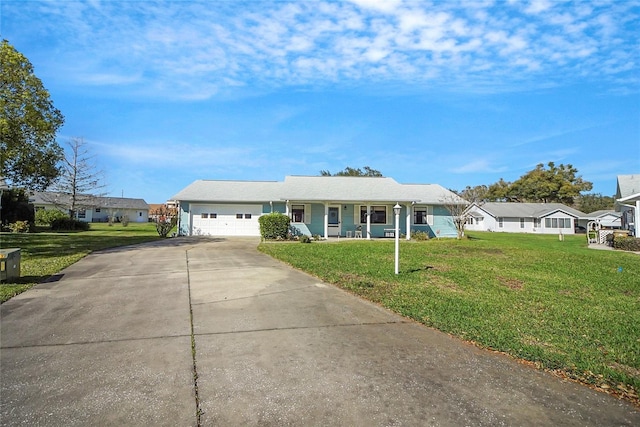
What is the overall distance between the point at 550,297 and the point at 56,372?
7952 millimetres

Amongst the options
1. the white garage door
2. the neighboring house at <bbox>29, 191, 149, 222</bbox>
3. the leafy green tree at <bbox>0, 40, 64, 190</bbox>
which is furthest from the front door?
the neighboring house at <bbox>29, 191, 149, 222</bbox>

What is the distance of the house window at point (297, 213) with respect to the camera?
22.4 metres

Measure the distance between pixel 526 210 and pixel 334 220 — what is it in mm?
34373

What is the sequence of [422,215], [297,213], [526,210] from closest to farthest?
[297,213]
[422,215]
[526,210]

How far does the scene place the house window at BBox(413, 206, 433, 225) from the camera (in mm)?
23203

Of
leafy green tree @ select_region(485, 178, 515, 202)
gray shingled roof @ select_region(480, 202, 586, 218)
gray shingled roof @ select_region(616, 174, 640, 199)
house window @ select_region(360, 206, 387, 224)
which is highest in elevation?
leafy green tree @ select_region(485, 178, 515, 202)

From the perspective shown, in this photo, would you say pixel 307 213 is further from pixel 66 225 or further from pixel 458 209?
pixel 66 225

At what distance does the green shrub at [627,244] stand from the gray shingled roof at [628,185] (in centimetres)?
1182

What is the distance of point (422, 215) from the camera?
→ 23.3m

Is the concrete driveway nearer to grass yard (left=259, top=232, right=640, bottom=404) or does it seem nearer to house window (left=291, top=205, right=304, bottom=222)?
grass yard (left=259, top=232, right=640, bottom=404)

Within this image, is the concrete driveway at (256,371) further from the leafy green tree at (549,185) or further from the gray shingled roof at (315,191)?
the leafy green tree at (549,185)

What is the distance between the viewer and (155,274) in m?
8.78

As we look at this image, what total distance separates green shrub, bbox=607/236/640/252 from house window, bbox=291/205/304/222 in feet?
56.5

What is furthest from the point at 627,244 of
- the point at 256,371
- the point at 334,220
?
the point at 256,371
